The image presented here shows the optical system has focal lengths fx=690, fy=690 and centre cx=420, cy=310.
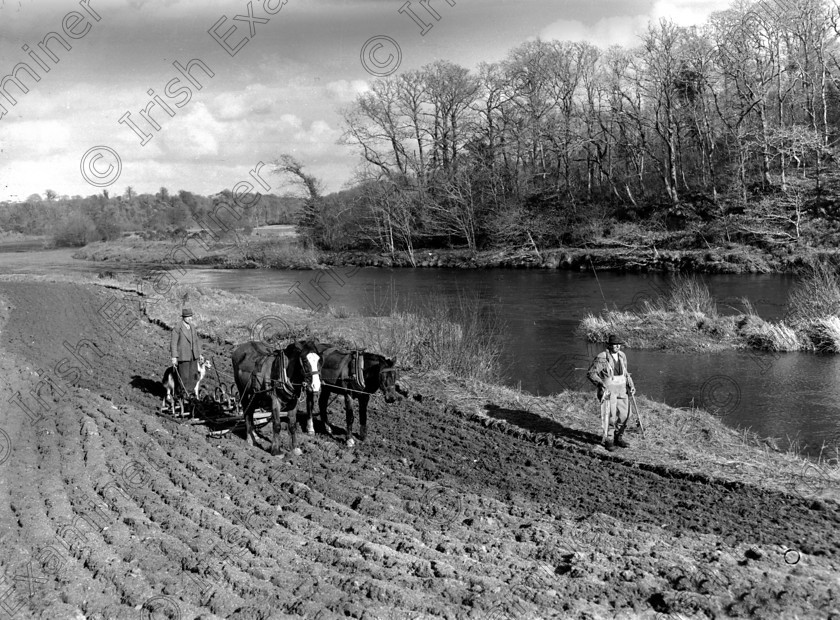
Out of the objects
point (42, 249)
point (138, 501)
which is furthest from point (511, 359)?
point (42, 249)

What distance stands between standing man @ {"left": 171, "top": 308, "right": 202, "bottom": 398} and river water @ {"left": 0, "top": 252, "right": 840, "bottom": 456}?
8.33 meters

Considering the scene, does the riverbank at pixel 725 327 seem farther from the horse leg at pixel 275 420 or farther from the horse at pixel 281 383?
the horse leg at pixel 275 420

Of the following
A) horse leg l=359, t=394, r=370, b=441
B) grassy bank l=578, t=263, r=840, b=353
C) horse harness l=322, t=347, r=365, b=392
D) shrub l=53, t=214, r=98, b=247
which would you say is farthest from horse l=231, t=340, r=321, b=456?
shrub l=53, t=214, r=98, b=247

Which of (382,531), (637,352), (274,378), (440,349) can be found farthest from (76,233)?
(382,531)

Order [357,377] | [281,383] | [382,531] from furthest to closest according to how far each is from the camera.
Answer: [357,377] < [281,383] < [382,531]

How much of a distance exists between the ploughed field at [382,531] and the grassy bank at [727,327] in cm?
1188

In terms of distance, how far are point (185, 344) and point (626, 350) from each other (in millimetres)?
14054

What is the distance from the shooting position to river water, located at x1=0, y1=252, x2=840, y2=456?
15242 mm

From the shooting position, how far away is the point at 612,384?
10602mm

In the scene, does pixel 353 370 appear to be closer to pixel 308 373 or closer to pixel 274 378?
pixel 308 373

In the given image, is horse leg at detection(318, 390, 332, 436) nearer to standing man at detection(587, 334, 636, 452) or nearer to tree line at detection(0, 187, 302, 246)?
standing man at detection(587, 334, 636, 452)

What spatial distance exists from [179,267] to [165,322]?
100 feet

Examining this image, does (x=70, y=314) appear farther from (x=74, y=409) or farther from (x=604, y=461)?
(x=604, y=461)

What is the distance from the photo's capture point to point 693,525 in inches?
305
